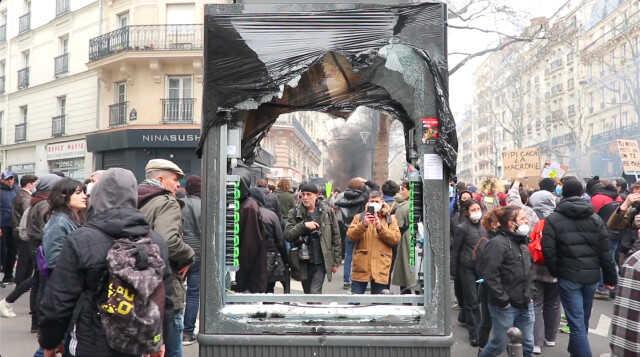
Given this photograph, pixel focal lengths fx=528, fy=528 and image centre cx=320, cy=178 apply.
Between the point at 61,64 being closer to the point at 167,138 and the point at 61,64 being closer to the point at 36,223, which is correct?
the point at 167,138

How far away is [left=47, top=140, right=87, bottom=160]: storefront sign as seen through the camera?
2389cm

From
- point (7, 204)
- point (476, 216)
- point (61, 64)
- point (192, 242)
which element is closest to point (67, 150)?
point (61, 64)

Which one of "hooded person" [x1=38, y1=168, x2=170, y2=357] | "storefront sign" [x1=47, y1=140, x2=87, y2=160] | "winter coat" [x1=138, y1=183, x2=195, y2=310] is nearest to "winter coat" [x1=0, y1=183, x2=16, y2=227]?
Answer: "winter coat" [x1=138, y1=183, x2=195, y2=310]

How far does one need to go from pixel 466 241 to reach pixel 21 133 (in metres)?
27.6

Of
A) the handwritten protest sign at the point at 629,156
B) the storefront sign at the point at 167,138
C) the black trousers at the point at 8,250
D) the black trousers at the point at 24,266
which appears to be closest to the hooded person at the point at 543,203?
the handwritten protest sign at the point at 629,156

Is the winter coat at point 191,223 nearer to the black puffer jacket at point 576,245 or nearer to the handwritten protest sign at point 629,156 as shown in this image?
the black puffer jacket at point 576,245

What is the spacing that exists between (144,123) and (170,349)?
18.4 m

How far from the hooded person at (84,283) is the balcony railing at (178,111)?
19.1 metres

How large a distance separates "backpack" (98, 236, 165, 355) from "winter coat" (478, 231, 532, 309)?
3228 millimetres

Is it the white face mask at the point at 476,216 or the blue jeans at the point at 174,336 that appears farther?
the white face mask at the point at 476,216

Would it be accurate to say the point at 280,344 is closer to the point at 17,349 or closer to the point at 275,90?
the point at 275,90

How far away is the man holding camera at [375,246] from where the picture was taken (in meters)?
6.20

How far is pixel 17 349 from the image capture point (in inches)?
230

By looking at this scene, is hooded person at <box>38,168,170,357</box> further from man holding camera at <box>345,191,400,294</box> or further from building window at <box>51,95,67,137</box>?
building window at <box>51,95,67,137</box>
